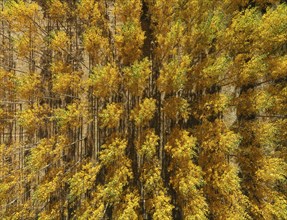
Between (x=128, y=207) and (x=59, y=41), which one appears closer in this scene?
(x=128, y=207)

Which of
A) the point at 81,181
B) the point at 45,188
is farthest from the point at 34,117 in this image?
the point at 81,181

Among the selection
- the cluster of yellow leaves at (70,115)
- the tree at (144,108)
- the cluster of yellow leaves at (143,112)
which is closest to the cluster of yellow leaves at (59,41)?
the tree at (144,108)

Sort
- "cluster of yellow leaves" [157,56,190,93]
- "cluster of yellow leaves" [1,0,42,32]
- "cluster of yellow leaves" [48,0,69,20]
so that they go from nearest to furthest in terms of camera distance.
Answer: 1. "cluster of yellow leaves" [157,56,190,93]
2. "cluster of yellow leaves" [1,0,42,32]
3. "cluster of yellow leaves" [48,0,69,20]

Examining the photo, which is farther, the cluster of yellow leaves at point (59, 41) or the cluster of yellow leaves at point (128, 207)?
the cluster of yellow leaves at point (59, 41)

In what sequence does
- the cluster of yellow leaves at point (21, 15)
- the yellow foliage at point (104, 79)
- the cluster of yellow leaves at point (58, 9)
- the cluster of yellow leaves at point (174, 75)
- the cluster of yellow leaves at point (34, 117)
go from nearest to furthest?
the cluster of yellow leaves at point (174, 75) → the yellow foliage at point (104, 79) → the cluster of yellow leaves at point (21, 15) → the cluster of yellow leaves at point (34, 117) → the cluster of yellow leaves at point (58, 9)

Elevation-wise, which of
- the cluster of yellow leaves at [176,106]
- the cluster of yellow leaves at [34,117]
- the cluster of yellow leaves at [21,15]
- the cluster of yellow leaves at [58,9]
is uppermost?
the cluster of yellow leaves at [58,9]

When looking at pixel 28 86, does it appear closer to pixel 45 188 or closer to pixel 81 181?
pixel 45 188

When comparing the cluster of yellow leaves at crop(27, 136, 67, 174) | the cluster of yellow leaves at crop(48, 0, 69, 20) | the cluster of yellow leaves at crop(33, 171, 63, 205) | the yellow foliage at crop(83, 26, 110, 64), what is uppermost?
the cluster of yellow leaves at crop(48, 0, 69, 20)

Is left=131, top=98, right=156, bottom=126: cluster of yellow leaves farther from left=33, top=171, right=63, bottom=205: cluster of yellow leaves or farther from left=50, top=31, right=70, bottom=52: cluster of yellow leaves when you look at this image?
left=50, top=31, right=70, bottom=52: cluster of yellow leaves

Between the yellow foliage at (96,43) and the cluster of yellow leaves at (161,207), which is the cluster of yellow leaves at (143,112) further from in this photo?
the cluster of yellow leaves at (161,207)

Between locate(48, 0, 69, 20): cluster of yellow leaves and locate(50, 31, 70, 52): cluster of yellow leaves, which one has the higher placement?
locate(48, 0, 69, 20): cluster of yellow leaves

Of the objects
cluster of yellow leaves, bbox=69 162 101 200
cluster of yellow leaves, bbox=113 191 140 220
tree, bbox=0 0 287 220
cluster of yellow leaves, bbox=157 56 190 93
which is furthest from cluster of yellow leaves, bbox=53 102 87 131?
cluster of yellow leaves, bbox=113 191 140 220

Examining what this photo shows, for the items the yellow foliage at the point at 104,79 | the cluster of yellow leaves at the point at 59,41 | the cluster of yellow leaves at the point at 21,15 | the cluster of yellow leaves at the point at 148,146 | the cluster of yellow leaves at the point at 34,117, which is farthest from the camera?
the cluster of yellow leaves at the point at 59,41

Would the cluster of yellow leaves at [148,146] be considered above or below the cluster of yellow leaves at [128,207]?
above
